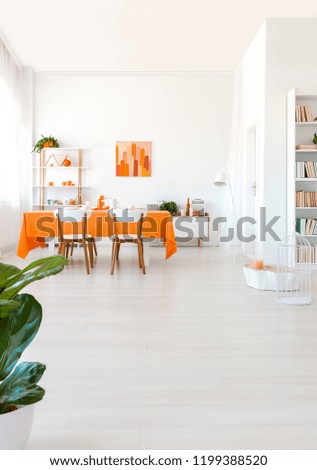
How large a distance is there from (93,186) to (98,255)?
242cm

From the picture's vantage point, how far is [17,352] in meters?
1.61

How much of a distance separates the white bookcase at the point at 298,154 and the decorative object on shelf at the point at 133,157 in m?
3.67

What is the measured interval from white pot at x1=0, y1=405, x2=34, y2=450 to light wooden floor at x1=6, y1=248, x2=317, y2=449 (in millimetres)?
247

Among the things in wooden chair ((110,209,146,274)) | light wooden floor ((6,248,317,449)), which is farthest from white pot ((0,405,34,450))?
wooden chair ((110,209,146,274))

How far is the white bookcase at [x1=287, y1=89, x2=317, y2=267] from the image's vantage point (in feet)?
22.3

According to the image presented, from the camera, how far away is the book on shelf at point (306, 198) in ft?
22.6

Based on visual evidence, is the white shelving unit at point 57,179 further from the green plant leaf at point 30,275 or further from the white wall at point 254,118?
the green plant leaf at point 30,275

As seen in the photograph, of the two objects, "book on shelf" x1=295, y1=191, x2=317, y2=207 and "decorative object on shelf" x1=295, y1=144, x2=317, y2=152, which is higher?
"decorative object on shelf" x1=295, y1=144, x2=317, y2=152

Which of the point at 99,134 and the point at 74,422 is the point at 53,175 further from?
the point at 74,422

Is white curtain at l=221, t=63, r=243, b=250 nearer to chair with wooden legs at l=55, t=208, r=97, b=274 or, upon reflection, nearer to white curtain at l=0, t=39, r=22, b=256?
chair with wooden legs at l=55, t=208, r=97, b=274

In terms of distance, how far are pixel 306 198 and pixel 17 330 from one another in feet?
19.4

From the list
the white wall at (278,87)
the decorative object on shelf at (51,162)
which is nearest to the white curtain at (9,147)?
the decorative object on shelf at (51,162)

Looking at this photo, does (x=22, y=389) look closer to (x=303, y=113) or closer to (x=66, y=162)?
(x=303, y=113)
